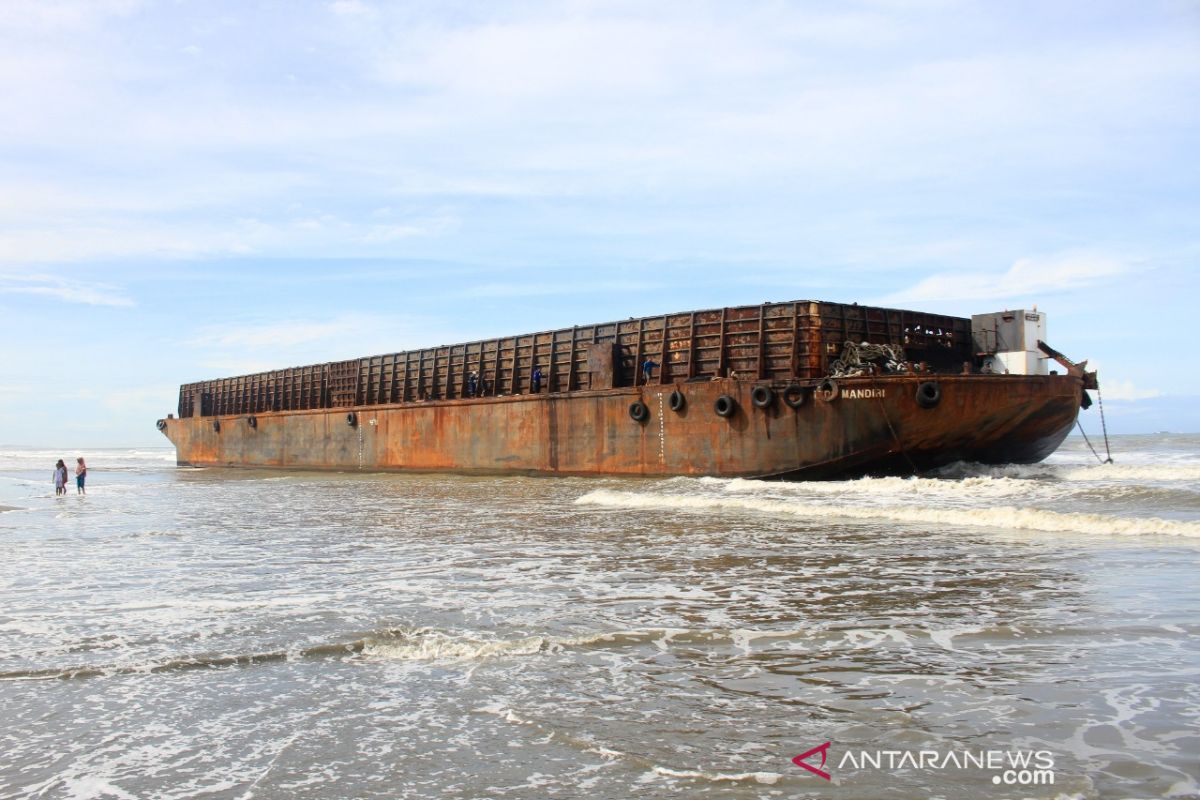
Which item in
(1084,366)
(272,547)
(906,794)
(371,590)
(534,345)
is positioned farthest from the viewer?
(534,345)

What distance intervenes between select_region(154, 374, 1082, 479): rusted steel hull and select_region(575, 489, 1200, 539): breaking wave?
9.78 ft

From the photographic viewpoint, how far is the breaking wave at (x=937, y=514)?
10641 mm

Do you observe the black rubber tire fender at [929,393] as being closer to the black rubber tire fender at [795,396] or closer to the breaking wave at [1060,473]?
the breaking wave at [1060,473]

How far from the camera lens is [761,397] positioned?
18.3 m

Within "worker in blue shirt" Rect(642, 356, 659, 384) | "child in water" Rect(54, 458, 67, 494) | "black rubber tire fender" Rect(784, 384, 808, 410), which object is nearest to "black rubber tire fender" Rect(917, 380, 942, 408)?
"black rubber tire fender" Rect(784, 384, 808, 410)

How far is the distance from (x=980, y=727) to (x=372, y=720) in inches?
114

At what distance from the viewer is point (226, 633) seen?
6.38 m

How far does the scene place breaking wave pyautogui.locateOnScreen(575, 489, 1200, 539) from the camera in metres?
10.6

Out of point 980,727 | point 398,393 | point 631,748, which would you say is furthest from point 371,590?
point 398,393

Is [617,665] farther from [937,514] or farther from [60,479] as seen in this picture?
[60,479]

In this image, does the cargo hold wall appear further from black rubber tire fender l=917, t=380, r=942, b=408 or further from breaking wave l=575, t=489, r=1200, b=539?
breaking wave l=575, t=489, r=1200, b=539

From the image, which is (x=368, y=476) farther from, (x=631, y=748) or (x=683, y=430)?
(x=631, y=748)

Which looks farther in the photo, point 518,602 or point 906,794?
point 518,602

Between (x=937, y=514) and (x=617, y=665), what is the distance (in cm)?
848
